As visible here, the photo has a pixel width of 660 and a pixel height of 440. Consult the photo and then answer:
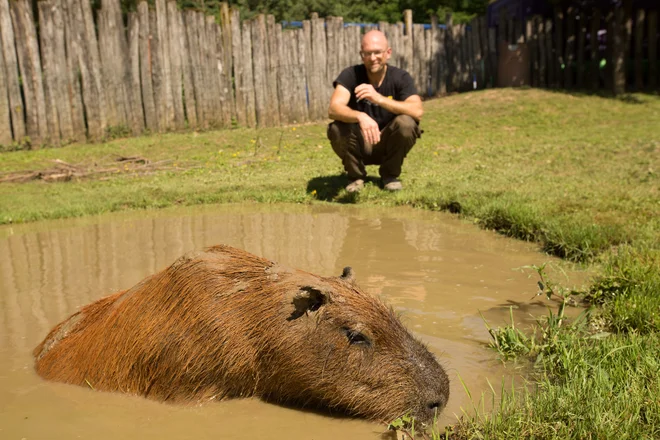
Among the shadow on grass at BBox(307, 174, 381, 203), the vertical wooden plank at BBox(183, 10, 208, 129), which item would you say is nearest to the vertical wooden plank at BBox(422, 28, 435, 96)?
the vertical wooden plank at BBox(183, 10, 208, 129)

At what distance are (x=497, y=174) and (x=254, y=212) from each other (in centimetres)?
306

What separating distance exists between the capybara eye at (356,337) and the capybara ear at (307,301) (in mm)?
170

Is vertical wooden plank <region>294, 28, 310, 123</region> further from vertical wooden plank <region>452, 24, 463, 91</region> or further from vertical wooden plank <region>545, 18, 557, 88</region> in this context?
vertical wooden plank <region>545, 18, 557, 88</region>

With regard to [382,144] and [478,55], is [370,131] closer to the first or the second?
[382,144]

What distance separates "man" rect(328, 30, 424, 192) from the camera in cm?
743

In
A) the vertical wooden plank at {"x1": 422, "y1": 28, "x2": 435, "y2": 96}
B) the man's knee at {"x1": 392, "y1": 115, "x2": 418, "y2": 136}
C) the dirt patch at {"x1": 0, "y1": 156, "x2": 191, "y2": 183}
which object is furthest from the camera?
the vertical wooden plank at {"x1": 422, "y1": 28, "x2": 435, "y2": 96}

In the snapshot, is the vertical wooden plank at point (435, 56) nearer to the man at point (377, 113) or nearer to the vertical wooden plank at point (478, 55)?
the vertical wooden plank at point (478, 55)

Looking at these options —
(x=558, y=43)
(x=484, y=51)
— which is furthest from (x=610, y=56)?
(x=484, y=51)

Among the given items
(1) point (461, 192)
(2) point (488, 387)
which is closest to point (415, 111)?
(1) point (461, 192)

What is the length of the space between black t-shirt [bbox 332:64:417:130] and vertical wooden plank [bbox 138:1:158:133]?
5595 millimetres

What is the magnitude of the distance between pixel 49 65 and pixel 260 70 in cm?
378

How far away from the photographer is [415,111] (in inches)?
297

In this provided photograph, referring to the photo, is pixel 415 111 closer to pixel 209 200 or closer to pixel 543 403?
pixel 209 200

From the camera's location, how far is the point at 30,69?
11180 millimetres
